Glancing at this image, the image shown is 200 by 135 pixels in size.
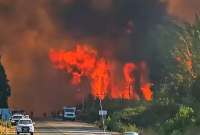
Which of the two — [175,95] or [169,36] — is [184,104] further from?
[169,36]

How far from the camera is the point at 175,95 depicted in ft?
386

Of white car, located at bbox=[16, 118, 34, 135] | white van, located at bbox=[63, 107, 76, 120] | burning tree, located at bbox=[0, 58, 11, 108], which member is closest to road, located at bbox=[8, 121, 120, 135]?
white car, located at bbox=[16, 118, 34, 135]

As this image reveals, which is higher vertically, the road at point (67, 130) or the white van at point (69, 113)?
the white van at point (69, 113)

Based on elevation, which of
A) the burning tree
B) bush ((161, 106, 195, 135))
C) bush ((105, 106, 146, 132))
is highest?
the burning tree

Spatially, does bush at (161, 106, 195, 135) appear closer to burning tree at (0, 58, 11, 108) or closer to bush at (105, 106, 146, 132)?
bush at (105, 106, 146, 132)

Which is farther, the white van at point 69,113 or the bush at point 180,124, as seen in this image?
the white van at point 69,113

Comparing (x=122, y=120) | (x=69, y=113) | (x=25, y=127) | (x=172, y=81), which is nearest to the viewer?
(x=25, y=127)

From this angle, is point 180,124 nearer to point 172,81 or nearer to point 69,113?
point 172,81

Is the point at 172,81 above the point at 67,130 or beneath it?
above

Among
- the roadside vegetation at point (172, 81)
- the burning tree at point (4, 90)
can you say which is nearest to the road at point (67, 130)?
the roadside vegetation at point (172, 81)

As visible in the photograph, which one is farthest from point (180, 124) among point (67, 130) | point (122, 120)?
point (122, 120)

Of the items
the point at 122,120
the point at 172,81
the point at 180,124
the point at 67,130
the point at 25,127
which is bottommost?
the point at 180,124

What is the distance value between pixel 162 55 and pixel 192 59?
69.0ft

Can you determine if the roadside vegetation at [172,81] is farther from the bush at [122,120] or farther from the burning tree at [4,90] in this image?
the burning tree at [4,90]
